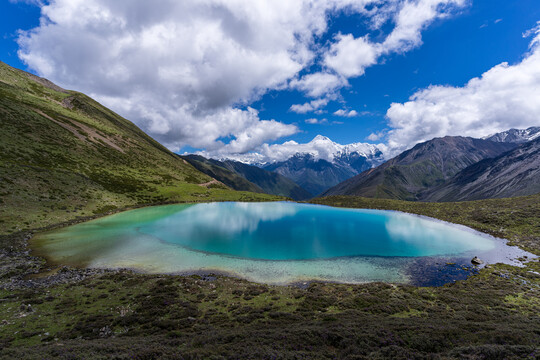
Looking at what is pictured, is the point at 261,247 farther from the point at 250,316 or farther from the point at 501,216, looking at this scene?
the point at 501,216

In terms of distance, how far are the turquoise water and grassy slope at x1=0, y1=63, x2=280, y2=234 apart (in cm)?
1112

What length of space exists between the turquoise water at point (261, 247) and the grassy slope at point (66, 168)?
11.1 metres

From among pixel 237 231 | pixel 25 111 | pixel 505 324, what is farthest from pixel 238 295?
pixel 25 111

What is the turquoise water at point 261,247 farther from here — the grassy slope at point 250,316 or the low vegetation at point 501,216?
the low vegetation at point 501,216

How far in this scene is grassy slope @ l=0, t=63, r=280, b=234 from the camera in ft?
175

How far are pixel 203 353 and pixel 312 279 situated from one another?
797 inches

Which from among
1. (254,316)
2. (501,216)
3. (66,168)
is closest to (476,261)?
(254,316)

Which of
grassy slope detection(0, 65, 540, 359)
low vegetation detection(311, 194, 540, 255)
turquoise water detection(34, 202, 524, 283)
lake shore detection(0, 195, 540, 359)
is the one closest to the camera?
grassy slope detection(0, 65, 540, 359)

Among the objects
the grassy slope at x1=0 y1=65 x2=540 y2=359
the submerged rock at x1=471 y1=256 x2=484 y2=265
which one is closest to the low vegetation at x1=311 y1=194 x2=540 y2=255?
the grassy slope at x1=0 y1=65 x2=540 y2=359

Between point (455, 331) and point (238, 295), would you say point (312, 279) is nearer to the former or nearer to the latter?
point (238, 295)

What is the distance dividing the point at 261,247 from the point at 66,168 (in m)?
84.4

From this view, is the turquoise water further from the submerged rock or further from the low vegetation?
the low vegetation

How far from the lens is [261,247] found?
41.3 m

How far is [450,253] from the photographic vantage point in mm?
39531
